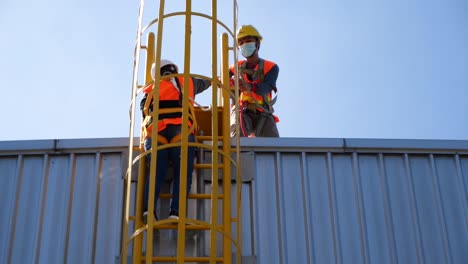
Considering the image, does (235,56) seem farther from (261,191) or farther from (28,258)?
(28,258)

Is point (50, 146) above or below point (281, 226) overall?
above

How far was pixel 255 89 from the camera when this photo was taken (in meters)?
10.4

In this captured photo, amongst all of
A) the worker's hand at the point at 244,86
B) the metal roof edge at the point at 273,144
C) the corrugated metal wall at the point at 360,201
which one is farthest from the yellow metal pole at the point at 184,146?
the worker's hand at the point at 244,86

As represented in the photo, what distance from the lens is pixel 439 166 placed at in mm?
8688

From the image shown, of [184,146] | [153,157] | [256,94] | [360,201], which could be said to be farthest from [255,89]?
[153,157]

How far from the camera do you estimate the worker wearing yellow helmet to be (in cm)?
1034

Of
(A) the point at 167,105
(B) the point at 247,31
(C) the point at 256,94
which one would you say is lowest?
(A) the point at 167,105

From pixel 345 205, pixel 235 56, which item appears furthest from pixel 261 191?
pixel 235 56

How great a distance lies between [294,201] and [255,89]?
2.71m

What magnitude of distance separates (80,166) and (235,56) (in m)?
2.22

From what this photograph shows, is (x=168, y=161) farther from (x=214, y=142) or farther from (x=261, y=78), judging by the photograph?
(x=261, y=78)

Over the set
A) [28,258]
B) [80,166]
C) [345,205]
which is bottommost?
[28,258]

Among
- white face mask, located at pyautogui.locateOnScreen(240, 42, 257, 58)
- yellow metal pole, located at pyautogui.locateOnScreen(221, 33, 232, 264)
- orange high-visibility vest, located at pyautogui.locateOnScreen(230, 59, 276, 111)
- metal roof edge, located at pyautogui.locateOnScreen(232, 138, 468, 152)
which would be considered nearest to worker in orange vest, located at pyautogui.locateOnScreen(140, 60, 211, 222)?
yellow metal pole, located at pyautogui.locateOnScreen(221, 33, 232, 264)

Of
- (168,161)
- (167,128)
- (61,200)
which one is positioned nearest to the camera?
(167,128)
